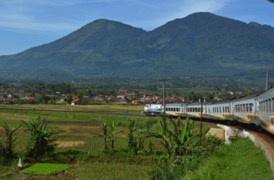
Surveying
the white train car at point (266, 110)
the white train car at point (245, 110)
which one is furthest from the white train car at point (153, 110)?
the white train car at point (266, 110)

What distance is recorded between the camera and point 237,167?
1171cm

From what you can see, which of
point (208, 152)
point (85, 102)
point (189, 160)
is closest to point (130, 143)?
point (208, 152)

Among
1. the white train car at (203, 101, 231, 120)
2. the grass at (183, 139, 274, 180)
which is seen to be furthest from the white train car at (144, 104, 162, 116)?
the grass at (183, 139, 274, 180)

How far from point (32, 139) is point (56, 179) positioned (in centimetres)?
464

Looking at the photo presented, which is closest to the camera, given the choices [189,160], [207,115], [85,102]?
[189,160]

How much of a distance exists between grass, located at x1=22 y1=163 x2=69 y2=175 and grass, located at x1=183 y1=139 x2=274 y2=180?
6.92m

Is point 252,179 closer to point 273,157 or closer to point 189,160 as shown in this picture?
point 273,157

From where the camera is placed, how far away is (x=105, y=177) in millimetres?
16906

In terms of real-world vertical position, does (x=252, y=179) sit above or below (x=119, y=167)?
above

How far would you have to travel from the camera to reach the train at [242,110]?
15750 mm

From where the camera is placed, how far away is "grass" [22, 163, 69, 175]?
59.0 ft

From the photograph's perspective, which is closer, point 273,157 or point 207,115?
point 273,157

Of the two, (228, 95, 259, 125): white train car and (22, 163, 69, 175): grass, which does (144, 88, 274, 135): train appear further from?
(22, 163, 69, 175): grass

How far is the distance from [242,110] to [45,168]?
1052cm
